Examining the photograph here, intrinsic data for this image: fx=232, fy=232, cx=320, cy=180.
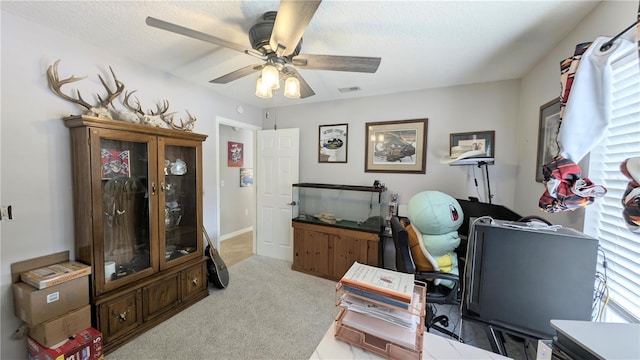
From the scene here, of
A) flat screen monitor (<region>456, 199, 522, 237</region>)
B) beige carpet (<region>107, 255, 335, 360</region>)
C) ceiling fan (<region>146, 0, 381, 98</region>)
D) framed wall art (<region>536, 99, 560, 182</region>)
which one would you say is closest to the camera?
ceiling fan (<region>146, 0, 381, 98</region>)

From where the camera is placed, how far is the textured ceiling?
1.37m

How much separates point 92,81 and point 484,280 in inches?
120

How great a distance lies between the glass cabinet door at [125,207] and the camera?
71.1 inches

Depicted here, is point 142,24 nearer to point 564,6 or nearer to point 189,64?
point 189,64

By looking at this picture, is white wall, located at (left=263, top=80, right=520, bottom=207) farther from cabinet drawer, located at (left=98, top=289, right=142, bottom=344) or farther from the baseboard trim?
cabinet drawer, located at (left=98, top=289, right=142, bottom=344)

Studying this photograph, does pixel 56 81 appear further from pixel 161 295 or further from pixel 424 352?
pixel 424 352

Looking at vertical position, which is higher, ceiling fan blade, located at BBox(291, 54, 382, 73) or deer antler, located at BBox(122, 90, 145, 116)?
ceiling fan blade, located at BBox(291, 54, 382, 73)

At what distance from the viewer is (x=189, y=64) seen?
221 cm

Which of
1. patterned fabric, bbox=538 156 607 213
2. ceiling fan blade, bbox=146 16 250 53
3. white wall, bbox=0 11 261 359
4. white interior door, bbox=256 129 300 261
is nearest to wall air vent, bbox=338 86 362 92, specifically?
white interior door, bbox=256 129 300 261

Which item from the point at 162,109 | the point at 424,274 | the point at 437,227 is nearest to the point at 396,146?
the point at 437,227

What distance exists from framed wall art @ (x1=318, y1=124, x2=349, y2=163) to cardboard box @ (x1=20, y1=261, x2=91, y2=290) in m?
2.62

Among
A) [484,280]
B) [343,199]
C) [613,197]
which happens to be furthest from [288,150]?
[613,197]

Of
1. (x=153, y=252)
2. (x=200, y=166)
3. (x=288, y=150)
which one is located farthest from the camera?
(x=288, y=150)

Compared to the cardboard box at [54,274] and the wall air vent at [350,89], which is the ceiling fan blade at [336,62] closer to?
the wall air vent at [350,89]
